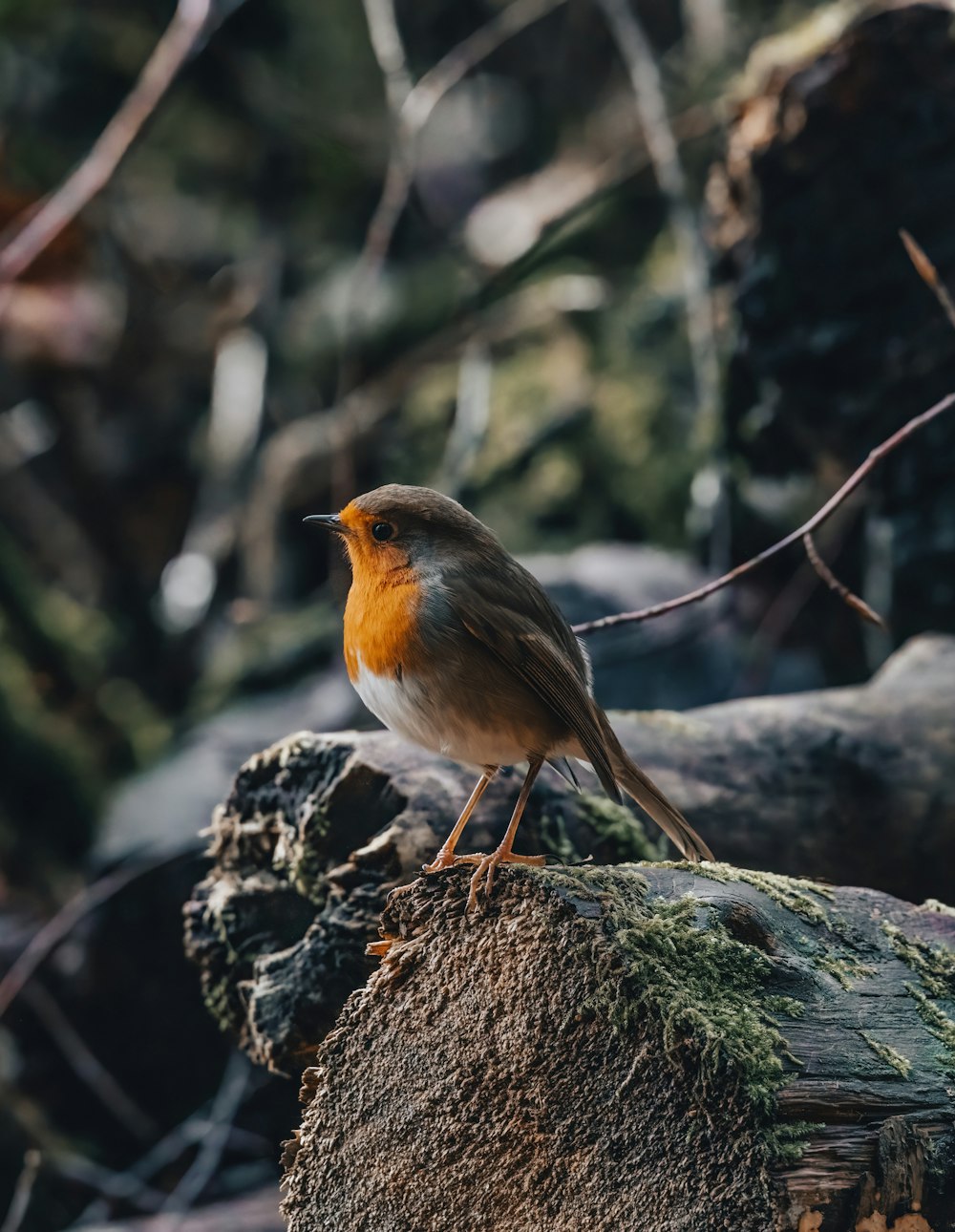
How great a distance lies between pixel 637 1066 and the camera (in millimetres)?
1316

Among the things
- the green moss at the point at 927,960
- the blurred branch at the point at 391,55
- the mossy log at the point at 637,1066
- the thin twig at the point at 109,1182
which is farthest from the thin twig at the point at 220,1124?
the blurred branch at the point at 391,55

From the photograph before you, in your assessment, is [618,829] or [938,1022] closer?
[938,1022]

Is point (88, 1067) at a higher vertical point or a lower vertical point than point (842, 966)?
lower

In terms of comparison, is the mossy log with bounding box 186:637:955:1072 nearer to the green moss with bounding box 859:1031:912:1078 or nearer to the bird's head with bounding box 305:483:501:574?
the bird's head with bounding box 305:483:501:574

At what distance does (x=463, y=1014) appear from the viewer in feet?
4.90

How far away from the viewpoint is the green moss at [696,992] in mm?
1252

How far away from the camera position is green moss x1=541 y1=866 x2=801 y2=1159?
1252 millimetres

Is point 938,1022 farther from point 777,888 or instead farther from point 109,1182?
point 109,1182

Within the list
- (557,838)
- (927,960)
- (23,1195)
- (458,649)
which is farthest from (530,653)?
(23,1195)

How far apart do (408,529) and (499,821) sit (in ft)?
1.98

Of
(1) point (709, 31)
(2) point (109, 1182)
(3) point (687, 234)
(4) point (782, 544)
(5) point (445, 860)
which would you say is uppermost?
(1) point (709, 31)

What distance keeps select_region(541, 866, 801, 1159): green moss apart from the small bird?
240 millimetres

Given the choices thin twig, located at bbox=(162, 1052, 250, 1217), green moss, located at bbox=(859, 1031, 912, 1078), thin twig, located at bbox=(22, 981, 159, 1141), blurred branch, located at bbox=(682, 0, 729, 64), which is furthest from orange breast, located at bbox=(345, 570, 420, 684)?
blurred branch, located at bbox=(682, 0, 729, 64)

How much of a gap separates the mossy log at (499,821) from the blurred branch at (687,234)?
173cm
